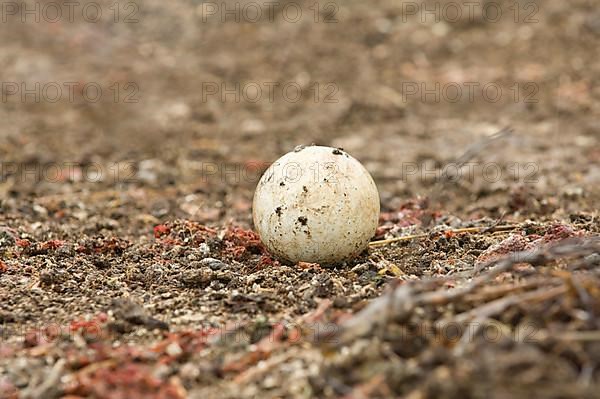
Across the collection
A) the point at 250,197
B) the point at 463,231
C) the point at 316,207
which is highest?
the point at 316,207

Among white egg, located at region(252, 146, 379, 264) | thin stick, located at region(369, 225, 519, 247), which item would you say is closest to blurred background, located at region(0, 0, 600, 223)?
thin stick, located at region(369, 225, 519, 247)

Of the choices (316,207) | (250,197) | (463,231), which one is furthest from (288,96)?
(316,207)

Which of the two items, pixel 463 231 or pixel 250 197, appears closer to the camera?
pixel 463 231

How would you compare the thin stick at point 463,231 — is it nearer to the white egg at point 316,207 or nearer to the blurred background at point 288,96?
the white egg at point 316,207

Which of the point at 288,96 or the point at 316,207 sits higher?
the point at 316,207

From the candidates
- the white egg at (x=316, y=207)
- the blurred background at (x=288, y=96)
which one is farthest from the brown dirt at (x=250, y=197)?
the white egg at (x=316, y=207)

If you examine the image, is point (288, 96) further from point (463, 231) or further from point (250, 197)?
point (463, 231)
